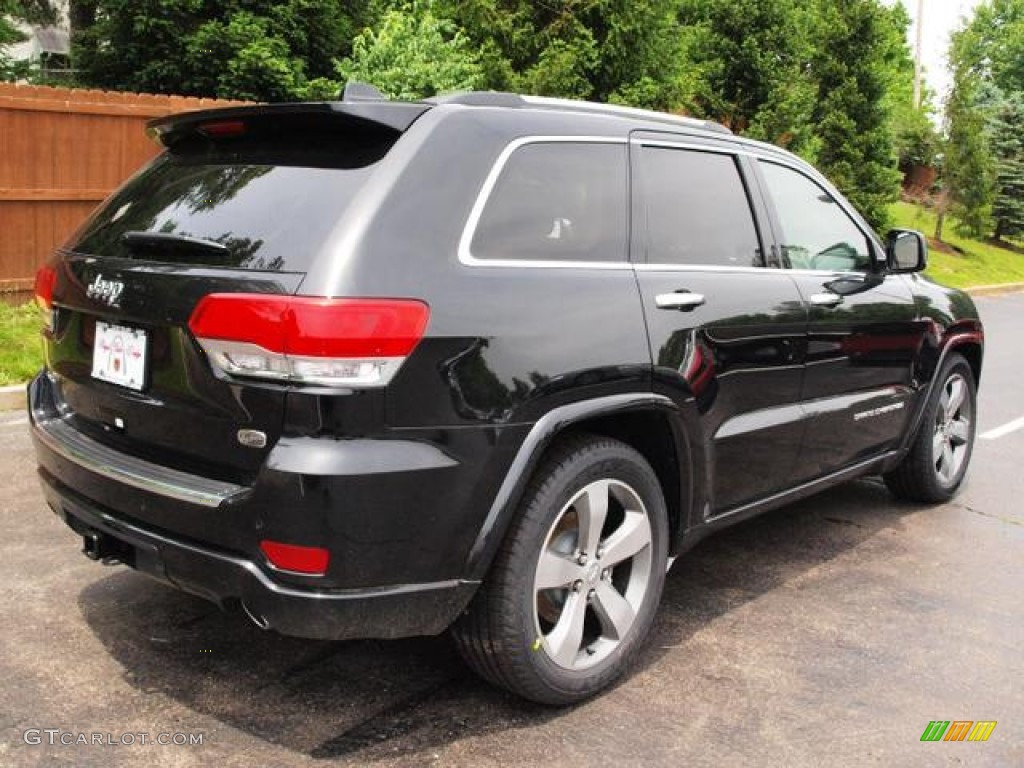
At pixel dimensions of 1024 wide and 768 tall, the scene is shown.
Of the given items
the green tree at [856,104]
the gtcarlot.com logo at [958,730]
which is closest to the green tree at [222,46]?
the green tree at [856,104]

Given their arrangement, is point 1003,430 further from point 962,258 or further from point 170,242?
point 962,258

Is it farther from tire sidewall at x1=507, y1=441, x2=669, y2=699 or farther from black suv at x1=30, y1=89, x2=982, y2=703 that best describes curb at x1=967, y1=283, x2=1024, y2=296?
tire sidewall at x1=507, y1=441, x2=669, y2=699

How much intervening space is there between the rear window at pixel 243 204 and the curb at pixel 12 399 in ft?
11.7

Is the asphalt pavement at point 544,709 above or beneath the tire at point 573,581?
beneath

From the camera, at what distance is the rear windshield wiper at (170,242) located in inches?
109

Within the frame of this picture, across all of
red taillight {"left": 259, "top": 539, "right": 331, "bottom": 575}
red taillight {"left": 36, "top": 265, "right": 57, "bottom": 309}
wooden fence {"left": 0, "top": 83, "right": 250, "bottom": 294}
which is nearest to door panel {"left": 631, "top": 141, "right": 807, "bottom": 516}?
red taillight {"left": 259, "top": 539, "right": 331, "bottom": 575}

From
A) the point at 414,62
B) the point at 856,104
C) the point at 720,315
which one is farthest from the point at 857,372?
the point at 856,104

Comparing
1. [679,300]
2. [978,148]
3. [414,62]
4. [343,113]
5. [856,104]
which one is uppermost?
[856,104]

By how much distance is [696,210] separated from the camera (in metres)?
3.62

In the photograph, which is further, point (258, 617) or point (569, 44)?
point (569, 44)

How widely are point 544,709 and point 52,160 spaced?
743 cm

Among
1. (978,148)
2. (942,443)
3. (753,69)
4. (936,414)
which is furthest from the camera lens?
(978,148)

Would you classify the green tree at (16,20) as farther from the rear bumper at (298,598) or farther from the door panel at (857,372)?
the rear bumper at (298,598)

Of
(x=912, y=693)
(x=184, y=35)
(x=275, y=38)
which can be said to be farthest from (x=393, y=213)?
(x=184, y=35)
